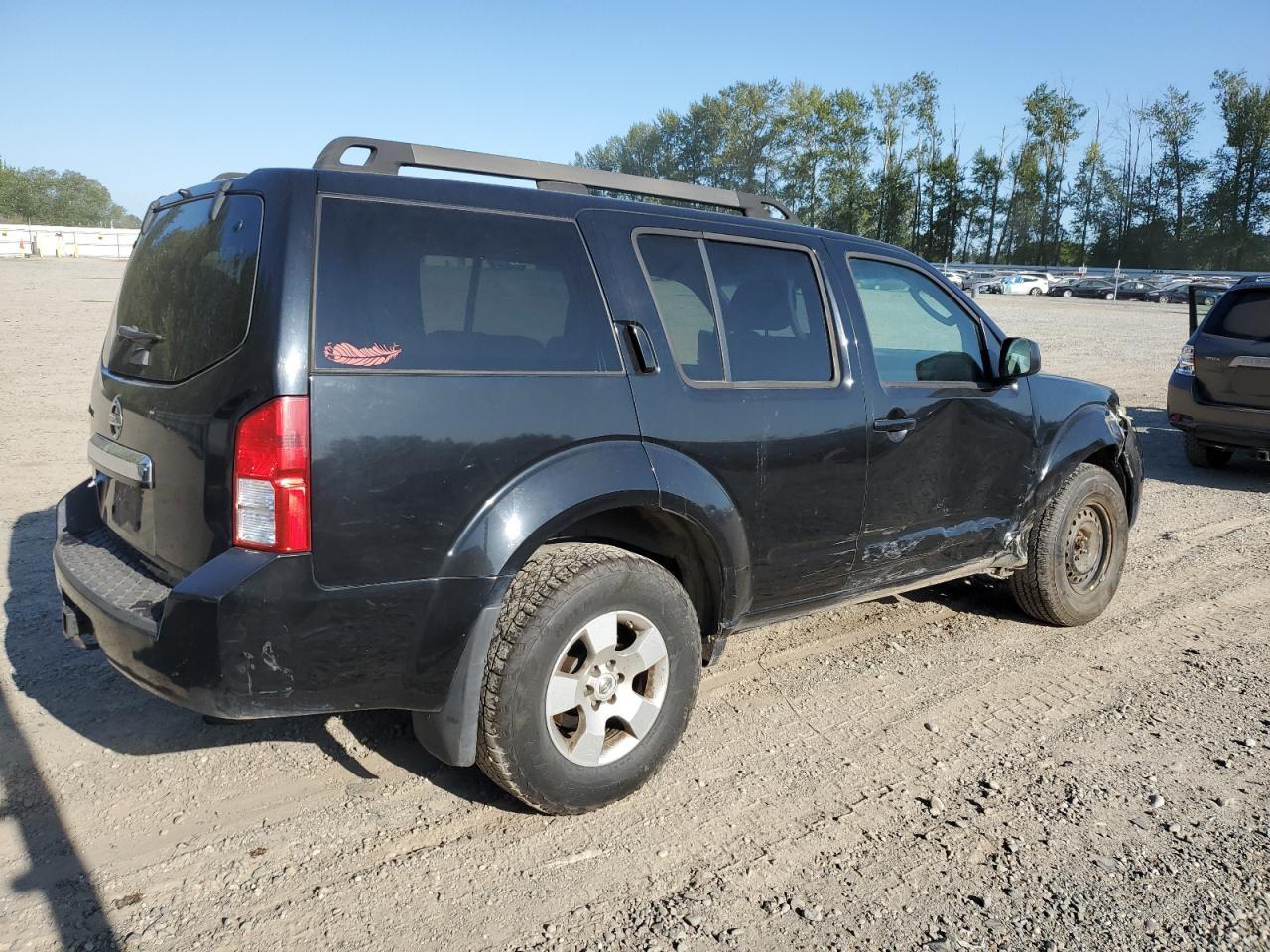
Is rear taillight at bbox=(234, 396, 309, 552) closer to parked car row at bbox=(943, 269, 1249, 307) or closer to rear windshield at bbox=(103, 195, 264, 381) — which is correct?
rear windshield at bbox=(103, 195, 264, 381)

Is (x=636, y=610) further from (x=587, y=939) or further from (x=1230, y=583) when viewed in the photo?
(x=1230, y=583)

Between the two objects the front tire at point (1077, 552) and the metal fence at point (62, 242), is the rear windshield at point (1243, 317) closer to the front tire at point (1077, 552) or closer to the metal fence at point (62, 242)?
the front tire at point (1077, 552)

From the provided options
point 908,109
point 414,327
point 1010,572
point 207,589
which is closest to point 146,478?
point 207,589

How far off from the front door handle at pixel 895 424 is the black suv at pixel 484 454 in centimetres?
2

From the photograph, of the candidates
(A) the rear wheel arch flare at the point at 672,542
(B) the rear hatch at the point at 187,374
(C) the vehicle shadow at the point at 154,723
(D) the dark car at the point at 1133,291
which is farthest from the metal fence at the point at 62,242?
(A) the rear wheel arch flare at the point at 672,542

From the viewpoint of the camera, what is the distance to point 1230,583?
5.67 m

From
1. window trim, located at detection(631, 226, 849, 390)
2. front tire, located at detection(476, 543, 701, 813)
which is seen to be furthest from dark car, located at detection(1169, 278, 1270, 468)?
front tire, located at detection(476, 543, 701, 813)

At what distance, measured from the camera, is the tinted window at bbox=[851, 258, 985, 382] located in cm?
411

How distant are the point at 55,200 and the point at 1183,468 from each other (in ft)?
395

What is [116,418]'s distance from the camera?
10.4ft

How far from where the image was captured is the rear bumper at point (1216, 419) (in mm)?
8234

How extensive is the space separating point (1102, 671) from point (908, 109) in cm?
8647

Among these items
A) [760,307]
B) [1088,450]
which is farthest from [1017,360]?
[760,307]

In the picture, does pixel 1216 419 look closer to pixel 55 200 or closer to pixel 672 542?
pixel 672 542
